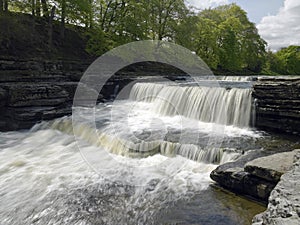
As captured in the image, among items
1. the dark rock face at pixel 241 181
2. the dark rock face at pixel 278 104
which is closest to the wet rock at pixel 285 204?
the dark rock face at pixel 241 181

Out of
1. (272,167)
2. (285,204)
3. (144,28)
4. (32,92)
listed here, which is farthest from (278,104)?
(144,28)

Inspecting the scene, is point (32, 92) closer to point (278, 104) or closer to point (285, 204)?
point (278, 104)

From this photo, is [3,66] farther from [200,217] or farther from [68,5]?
[200,217]

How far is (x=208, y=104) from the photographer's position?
9.24 m

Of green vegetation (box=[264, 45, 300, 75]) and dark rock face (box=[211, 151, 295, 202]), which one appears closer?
dark rock face (box=[211, 151, 295, 202])

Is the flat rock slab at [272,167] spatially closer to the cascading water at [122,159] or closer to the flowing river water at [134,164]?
the flowing river water at [134,164]

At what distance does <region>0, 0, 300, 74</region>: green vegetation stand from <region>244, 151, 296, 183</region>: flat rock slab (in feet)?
49.5

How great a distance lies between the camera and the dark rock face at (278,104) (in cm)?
685

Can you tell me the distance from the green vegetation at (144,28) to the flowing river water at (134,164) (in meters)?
9.90

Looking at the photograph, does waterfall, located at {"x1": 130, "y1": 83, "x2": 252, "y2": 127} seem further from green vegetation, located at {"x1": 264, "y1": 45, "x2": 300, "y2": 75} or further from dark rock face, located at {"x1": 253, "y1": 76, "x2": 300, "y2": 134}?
green vegetation, located at {"x1": 264, "y1": 45, "x2": 300, "y2": 75}

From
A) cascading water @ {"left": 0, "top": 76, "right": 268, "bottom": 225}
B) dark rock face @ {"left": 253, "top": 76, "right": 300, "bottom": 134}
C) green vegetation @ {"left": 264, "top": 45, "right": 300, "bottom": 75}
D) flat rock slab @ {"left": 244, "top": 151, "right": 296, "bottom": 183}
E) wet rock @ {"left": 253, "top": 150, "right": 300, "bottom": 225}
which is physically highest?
green vegetation @ {"left": 264, "top": 45, "right": 300, "bottom": 75}

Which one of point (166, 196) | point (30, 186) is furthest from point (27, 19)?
point (166, 196)

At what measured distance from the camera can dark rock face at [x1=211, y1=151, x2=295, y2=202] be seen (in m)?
3.83

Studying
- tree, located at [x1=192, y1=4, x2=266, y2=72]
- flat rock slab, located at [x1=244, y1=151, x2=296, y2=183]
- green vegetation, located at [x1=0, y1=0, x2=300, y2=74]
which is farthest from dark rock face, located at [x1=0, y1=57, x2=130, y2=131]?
tree, located at [x1=192, y1=4, x2=266, y2=72]
